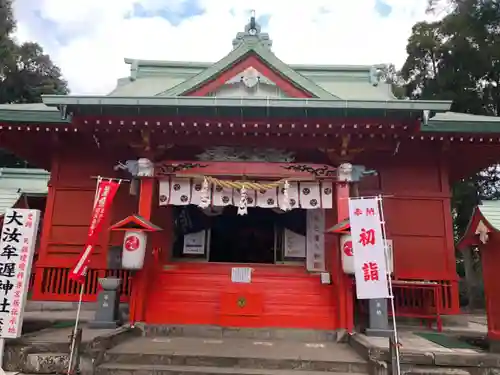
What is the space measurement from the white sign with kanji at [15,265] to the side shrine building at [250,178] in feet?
6.78

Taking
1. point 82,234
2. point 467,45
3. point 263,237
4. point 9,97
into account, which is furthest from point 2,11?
point 467,45

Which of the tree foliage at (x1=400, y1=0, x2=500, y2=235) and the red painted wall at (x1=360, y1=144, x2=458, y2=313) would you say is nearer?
the red painted wall at (x1=360, y1=144, x2=458, y2=313)

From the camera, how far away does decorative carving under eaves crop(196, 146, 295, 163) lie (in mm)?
8953

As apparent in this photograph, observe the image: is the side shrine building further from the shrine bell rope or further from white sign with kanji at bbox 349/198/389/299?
white sign with kanji at bbox 349/198/389/299

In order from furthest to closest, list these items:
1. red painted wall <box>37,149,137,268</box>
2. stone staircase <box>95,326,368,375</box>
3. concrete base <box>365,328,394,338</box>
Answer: red painted wall <box>37,149,137,268</box> → concrete base <box>365,328,394,338</box> → stone staircase <box>95,326,368,375</box>

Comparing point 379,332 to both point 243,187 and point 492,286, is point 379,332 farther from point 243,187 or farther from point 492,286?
point 243,187

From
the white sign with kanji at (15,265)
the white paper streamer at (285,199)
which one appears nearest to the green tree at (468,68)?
the white paper streamer at (285,199)

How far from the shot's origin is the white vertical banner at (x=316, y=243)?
9.41 metres

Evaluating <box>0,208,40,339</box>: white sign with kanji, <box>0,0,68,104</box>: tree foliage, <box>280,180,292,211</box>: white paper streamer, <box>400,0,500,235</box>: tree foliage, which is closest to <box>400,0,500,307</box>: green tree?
<box>400,0,500,235</box>: tree foliage

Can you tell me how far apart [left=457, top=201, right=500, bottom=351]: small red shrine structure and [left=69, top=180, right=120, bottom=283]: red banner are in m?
6.73

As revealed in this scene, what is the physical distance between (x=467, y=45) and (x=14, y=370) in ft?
78.4

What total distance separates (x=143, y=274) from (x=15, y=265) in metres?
2.70

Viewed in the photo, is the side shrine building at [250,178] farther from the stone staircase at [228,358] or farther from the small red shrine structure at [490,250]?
the small red shrine structure at [490,250]

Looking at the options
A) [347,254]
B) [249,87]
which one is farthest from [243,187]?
[249,87]
